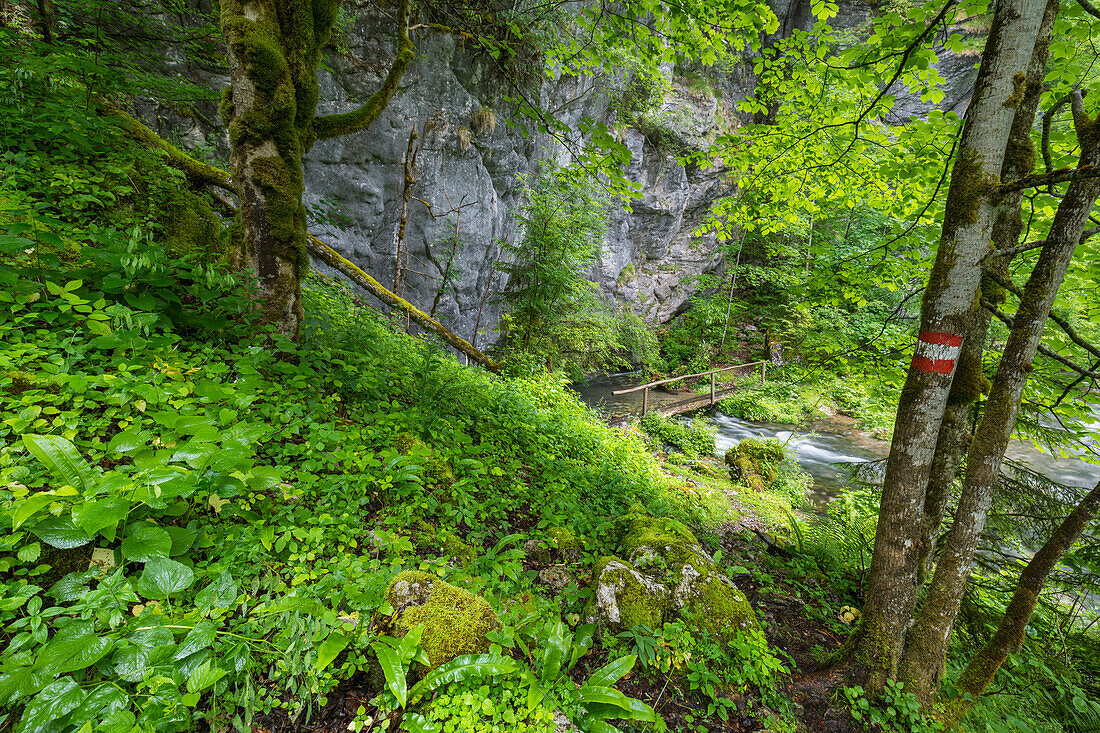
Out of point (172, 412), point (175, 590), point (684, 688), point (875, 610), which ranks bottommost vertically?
point (684, 688)

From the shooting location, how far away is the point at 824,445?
11.3m

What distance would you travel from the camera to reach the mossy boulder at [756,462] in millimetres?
8137

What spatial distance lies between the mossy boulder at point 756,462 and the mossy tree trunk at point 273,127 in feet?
27.8

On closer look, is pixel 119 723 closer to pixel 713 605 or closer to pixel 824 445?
pixel 713 605

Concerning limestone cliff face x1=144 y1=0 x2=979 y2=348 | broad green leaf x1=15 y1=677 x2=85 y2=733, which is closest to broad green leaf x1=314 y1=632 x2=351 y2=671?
broad green leaf x1=15 y1=677 x2=85 y2=733

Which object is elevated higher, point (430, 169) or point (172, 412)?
point (430, 169)

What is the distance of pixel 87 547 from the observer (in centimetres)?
160

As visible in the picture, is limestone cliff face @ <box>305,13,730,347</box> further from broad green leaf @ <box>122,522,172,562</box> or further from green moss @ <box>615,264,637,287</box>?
green moss @ <box>615,264,637,287</box>

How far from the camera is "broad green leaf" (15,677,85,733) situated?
1.08m

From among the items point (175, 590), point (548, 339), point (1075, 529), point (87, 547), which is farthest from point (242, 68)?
point (548, 339)

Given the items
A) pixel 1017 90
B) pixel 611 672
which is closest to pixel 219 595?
pixel 611 672

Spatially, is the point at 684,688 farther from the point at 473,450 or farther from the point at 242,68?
the point at 242,68

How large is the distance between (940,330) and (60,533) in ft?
13.6

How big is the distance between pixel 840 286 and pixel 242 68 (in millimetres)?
5867
